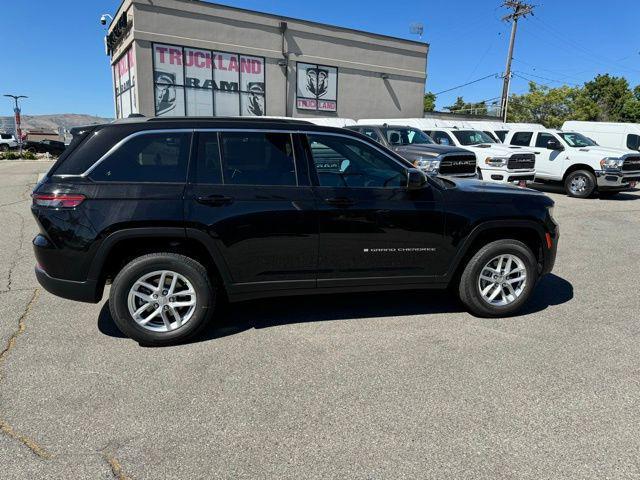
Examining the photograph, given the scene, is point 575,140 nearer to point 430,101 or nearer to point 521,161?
point 521,161

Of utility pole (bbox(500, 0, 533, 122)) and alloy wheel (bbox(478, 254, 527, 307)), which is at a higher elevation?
utility pole (bbox(500, 0, 533, 122))

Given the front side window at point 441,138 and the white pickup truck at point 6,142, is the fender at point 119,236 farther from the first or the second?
the white pickup truck at point 6,142

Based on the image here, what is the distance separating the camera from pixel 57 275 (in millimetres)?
3740

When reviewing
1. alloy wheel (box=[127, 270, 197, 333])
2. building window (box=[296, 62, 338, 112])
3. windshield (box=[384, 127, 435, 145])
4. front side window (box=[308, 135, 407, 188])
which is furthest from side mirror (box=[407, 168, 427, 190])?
building window (box=[296, 62, 338, 112])

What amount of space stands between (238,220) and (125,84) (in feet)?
85.6

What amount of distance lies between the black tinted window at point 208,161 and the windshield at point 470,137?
12343 millimetres

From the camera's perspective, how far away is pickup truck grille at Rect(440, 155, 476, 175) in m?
10.9

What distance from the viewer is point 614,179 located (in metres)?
13.3

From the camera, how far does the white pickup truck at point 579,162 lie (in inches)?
523

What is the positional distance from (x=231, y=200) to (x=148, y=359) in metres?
1.39

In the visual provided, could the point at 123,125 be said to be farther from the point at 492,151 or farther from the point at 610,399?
the point at 492,151

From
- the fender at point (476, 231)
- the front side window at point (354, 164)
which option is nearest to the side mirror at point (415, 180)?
the front side window at point (354, 164)

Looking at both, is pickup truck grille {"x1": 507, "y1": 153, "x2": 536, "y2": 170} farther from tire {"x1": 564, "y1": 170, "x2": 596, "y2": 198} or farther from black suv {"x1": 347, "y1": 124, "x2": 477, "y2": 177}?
black suv {"x1": 347, "y1": 124, "x2": 477, "y2": 177}

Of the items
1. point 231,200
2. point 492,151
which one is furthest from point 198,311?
point 492,151
